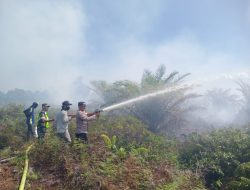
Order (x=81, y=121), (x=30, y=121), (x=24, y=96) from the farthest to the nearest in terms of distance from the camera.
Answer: (x=24, y=96) < (x=30, y=121) < (x=81, y=121)

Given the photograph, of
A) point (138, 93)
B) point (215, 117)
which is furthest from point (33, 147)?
point (215, 117)

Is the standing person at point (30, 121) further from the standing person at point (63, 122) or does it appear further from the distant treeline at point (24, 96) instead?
the distant treeline at point (24, 96)

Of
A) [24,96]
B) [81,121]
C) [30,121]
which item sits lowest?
[81,121]

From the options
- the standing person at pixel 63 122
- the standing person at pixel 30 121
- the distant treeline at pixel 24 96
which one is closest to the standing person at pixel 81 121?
the standing person at pixel 63 122

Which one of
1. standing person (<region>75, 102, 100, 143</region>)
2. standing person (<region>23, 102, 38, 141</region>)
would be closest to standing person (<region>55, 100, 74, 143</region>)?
standing person (<region>75, 102, 100, 143</region>)

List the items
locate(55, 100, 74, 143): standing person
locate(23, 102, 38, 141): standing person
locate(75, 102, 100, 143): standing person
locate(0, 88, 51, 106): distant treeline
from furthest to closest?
1. locate(0, 88, 51, 106): distant treeline
2. locate(23, 102, 38, 141): standing person
3. locate(55, 100, 74, 143): standing person
4. locate(75, 102, 100, 143): standing person

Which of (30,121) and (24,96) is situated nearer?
(30,121)

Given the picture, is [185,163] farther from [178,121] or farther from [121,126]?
[178,121]

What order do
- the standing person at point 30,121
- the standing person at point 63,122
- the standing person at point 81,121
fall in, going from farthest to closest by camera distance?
the standing person at point 30,121, the standing person at point 63,122, the standing person at point 81,121

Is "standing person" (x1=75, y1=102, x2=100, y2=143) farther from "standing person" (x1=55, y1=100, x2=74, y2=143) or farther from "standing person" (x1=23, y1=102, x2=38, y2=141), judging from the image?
"standing person" (x1=23, y1=102, x2=38, y2=141)

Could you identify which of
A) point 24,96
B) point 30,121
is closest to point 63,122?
point 30,121

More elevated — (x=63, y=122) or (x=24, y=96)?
(x=24, y=96)

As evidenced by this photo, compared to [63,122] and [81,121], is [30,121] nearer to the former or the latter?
[63,122]

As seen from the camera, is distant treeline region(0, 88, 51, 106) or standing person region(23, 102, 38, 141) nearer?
standing person region(23, 102, 38, 141)
